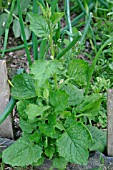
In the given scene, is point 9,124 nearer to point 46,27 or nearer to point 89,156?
point 89,156

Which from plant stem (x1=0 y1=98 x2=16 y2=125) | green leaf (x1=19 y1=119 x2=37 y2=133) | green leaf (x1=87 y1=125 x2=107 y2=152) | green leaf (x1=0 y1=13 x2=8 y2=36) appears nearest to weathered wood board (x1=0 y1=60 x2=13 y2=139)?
plant stem (x1=0 y1=98 x2=16 y2=125)

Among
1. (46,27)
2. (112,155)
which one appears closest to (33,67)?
(46,27)

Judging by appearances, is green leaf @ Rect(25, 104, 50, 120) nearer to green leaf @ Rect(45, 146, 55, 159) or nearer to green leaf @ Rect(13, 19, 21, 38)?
green leaf @ Rect(45, 146, 55, 159)

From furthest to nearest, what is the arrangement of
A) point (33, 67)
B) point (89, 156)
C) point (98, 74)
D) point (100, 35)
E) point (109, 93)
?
point (100, 35) → point (98, 74) → point (89, 156) → point (109, 93) → point (33, 67)

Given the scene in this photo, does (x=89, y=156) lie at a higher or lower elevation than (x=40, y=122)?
lower

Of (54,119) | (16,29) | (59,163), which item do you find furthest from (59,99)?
(16,29)

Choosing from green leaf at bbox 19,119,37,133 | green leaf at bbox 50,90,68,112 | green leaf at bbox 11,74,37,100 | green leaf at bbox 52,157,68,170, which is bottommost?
green leaf at bbox 52,157,68,170
